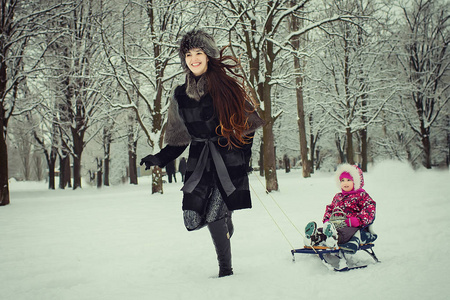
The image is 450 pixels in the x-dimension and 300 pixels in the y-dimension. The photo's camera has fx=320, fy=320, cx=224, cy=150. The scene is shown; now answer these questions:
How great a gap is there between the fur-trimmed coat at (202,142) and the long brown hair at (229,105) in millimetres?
66

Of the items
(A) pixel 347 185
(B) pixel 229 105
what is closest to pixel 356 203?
(A) pixel 347 185

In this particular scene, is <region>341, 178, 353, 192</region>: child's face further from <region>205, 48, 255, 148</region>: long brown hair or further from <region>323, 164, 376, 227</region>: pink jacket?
<region>205, 48, 255, 148</region>: long brown hair

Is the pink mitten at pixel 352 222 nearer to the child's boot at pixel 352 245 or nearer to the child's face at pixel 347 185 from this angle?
the child's boot at pixel 352 245

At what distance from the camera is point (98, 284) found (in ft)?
9.55

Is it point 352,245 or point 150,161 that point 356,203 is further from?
point 150,161

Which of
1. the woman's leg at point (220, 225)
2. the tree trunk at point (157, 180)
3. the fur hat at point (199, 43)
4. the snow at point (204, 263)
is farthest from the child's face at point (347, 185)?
the tree trunk at point (157, 180)

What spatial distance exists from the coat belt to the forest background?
5059 mm

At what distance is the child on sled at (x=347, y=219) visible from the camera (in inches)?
128

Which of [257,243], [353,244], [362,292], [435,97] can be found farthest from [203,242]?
[435,97]

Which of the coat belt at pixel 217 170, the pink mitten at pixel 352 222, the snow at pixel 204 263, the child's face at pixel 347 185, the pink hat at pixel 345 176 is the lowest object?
the snow at pixel 204 263

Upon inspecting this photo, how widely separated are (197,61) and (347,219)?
2270 mm

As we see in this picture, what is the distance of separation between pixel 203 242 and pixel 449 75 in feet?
80.7

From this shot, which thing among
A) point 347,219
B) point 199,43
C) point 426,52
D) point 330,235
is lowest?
point 330,235

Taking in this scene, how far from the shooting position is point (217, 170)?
2.74 meters
